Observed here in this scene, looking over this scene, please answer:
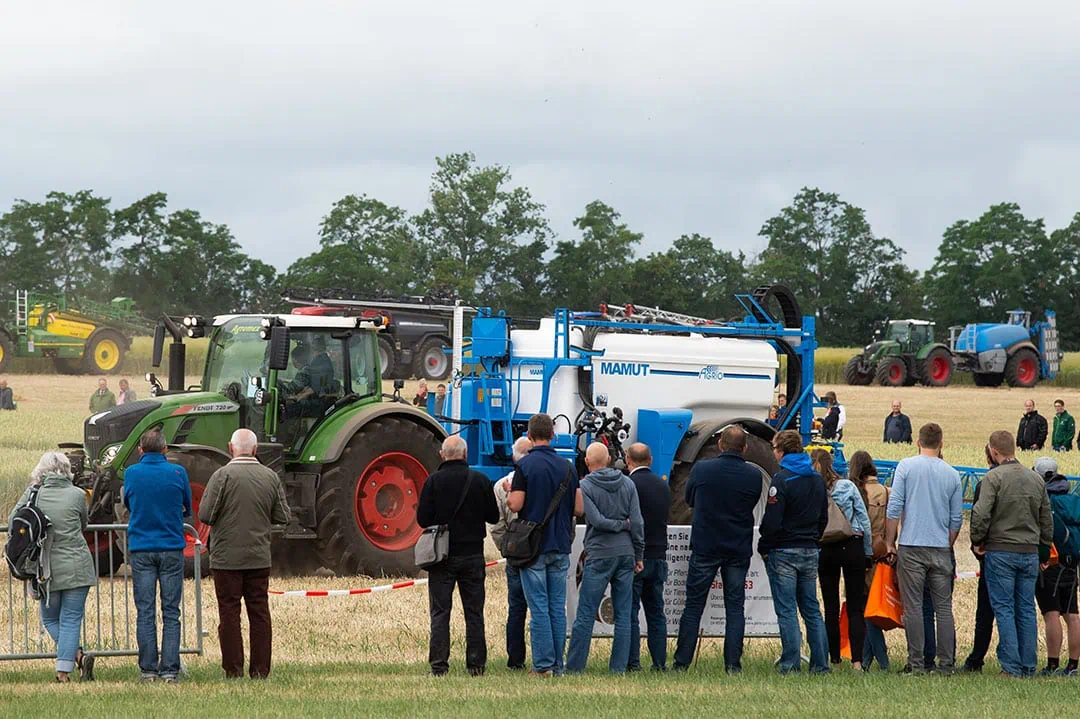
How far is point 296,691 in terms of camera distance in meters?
8.91

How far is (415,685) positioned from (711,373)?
8945 mm

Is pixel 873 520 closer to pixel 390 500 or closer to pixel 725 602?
pixel 725 602

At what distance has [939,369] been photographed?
50.4 m

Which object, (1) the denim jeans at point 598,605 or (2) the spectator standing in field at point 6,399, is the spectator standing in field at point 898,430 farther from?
(1) the denim jeans at point 598,605

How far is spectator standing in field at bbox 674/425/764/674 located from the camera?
397 inches

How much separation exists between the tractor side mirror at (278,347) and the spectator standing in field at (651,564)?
4.19 m

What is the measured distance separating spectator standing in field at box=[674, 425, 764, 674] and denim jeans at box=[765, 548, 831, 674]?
0.22 m

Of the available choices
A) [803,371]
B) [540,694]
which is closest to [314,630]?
[540,694]

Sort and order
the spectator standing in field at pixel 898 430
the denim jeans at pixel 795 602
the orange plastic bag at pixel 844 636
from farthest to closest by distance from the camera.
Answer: the spectator standing in field at pixel 898 430
the orange plastic bag at pixel 844 636
the denim jeans at pixel 795 602

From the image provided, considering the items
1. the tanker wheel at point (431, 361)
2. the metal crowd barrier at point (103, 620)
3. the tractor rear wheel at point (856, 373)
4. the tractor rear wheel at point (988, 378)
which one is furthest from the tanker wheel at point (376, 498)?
the tractor rear wheel at point (988, 378)

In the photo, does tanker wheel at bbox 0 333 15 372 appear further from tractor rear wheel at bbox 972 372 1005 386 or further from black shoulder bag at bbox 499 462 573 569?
black shoulder bag at bbox 499 462 573 569

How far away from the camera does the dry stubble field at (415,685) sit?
8320 mm

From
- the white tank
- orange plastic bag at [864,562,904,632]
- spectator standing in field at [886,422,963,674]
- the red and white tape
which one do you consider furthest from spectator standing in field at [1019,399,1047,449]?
spectator standing in field at [886,422,963,674]

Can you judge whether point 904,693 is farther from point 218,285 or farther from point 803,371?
point 218,285
